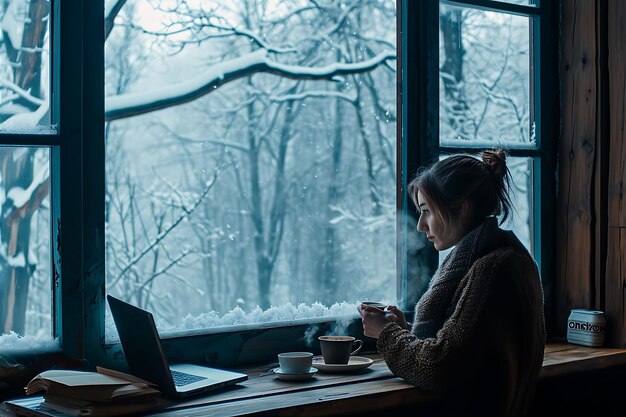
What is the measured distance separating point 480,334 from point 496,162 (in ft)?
1.62

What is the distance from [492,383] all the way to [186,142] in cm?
108

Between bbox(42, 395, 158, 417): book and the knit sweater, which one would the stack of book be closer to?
bbox(42, 395, 158, 417): book

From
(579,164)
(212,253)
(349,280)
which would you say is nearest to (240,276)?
(212,253)

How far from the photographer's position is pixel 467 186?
2188mm

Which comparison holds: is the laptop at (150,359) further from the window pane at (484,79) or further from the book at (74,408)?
the window pane at (484,79)

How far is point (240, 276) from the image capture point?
2.49 meters

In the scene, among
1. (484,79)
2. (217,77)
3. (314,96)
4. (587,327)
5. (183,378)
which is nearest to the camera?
(183,378)

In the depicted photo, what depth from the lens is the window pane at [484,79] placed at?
2824 mm

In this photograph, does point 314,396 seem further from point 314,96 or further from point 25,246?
point 314,96

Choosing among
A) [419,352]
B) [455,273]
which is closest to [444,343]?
[419,352]

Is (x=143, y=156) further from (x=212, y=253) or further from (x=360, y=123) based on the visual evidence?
(x=360, y=123)

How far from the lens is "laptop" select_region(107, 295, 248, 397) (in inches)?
76.2

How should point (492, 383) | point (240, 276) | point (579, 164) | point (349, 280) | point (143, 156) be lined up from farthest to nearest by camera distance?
point (579, 164) < point (349, 280) < point (240, 276) < point (143, 156) < point (492, 383)

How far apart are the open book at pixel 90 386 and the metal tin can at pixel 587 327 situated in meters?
1.54
